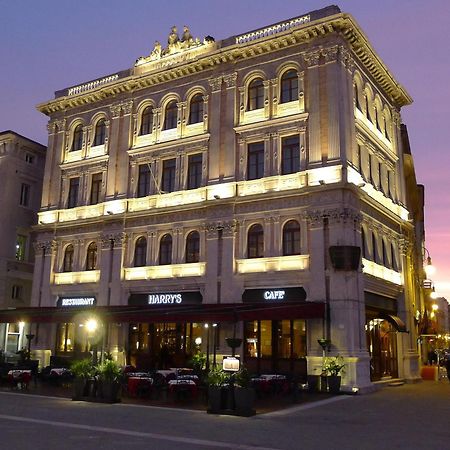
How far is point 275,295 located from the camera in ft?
88.0

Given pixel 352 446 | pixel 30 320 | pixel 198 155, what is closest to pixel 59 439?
pixel 352 446

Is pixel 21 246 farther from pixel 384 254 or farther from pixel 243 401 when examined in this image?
pixel 243 401

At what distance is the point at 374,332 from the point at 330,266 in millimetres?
6212

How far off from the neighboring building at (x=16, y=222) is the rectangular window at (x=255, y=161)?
64.7ft

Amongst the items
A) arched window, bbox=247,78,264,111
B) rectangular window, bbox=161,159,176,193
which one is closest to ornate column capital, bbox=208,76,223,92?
arched window, bbox=247,78,264,111

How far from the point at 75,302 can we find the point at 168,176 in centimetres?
964

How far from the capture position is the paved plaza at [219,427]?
465 inches

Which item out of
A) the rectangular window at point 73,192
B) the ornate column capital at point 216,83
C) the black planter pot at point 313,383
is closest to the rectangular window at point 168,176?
the ornate column capital at point 216,83

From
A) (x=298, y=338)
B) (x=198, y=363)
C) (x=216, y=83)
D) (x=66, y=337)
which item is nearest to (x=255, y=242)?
(x=298, y=338)

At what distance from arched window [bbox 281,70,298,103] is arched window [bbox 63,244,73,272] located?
16590 millimetres

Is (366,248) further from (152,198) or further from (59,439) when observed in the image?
(59,439)

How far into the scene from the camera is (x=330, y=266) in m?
25.6

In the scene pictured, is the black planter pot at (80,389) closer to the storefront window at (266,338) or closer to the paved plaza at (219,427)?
the paved plaza at (219,427)

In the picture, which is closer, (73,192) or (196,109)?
(196,109)
